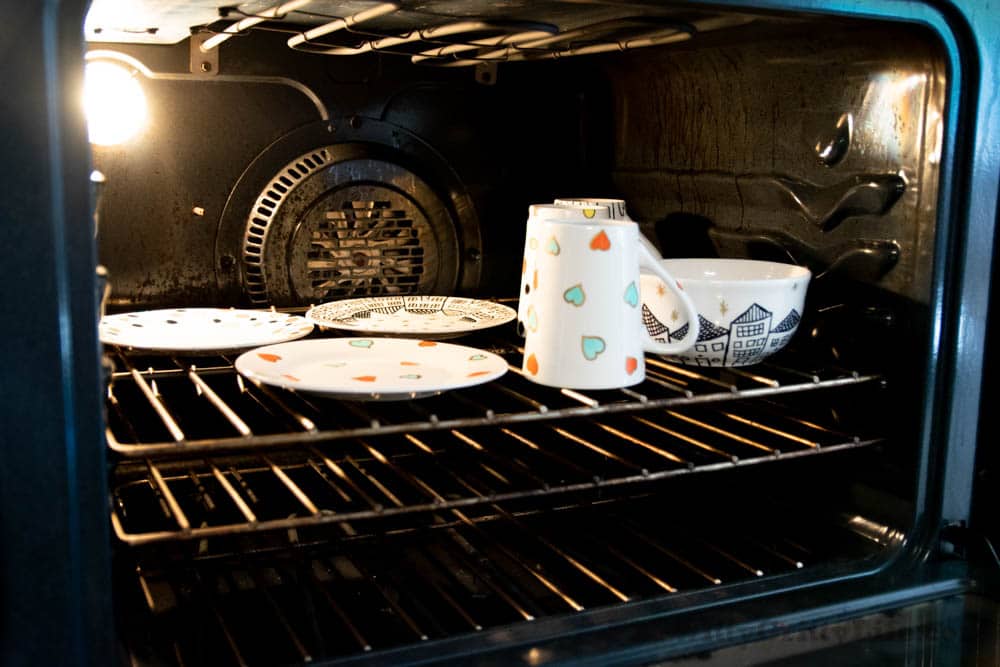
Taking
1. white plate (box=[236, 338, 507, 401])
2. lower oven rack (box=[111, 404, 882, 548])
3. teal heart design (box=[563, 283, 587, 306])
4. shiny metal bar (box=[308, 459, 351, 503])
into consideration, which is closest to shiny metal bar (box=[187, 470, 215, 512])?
lower oven rack (box=[111, 404, 882, 548])

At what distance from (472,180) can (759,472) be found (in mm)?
505

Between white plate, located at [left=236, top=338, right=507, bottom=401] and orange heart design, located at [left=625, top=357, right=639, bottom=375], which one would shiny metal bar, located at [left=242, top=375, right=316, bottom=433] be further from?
orange heart design, located at [left=625, top=357, right=639, bottom=375]

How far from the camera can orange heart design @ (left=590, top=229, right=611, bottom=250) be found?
88cm

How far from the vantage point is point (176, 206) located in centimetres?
116

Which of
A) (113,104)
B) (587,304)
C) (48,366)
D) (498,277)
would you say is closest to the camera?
(48,366)

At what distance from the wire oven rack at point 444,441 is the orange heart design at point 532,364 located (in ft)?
0.08

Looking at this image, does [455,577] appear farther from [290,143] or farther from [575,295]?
[290,143]

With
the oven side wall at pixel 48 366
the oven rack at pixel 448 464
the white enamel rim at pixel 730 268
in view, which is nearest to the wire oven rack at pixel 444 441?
the oven rack at pixel 448 464

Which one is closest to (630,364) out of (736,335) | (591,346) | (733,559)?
(591,346)

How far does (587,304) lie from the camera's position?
0.89m

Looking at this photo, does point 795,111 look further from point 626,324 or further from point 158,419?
point 158,419

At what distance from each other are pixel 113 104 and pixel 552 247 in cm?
53

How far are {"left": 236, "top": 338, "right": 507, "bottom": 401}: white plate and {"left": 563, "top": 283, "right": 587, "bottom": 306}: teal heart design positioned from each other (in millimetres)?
91

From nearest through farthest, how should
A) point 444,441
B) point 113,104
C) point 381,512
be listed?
point 381,512 < point 113,104 < point 444,441
